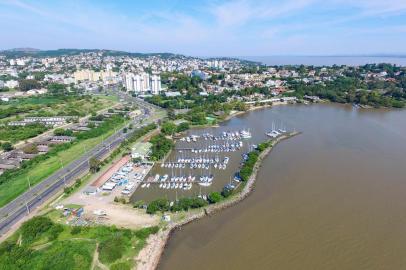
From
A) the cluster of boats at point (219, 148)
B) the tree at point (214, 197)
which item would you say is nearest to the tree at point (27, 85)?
the cluster of boats at point (219, 148)

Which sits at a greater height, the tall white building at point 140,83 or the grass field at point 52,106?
the tall white building at point 140,83

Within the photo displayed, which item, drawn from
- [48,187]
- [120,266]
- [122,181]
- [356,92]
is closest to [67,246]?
[120,266]

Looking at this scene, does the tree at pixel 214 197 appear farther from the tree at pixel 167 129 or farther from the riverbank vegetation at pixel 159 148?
the tree at pixel 167 129

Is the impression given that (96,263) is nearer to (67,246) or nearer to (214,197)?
(67,246)

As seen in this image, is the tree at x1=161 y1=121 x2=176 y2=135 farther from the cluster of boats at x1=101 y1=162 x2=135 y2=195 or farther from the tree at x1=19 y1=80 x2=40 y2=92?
the tree at x1=19 y1=80 x2=40 y2=92

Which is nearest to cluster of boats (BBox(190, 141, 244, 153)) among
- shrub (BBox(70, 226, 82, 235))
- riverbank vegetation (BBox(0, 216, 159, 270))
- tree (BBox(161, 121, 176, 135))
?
tree (BBox(161, 121, 176, 135))

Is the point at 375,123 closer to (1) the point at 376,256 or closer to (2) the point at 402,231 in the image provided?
(2) the point at 402,231

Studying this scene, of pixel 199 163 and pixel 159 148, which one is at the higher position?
pixel 159 148
